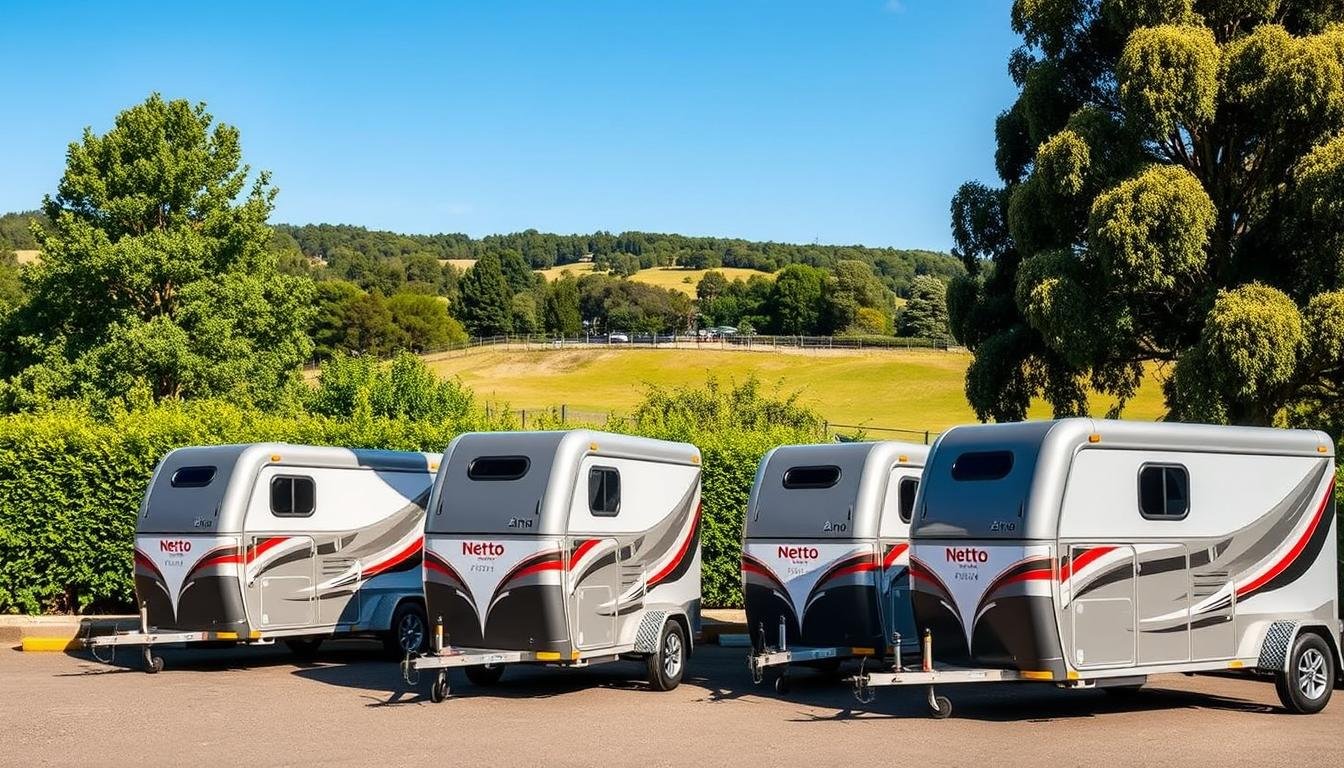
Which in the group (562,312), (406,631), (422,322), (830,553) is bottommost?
(406,631)

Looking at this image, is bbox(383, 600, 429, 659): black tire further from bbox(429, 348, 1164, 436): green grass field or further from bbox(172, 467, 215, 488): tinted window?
bbox(429, 348, 1164, 436): green grass field

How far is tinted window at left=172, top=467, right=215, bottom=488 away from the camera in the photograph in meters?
17.7

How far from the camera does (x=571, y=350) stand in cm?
11750

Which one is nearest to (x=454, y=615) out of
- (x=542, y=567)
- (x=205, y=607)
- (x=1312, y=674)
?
(x=542, y=567)

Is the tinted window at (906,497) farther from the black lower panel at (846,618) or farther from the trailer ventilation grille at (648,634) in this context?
the trailer ventilation grille at (648,634)

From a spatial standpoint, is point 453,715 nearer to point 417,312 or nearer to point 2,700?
point 2,700

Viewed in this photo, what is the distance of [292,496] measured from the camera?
18.0 m

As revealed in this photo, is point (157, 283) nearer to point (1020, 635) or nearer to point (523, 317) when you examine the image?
point (1020, 635)

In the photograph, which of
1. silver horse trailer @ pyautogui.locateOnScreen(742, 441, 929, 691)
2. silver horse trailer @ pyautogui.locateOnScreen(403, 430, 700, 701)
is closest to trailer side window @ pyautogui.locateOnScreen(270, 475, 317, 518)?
silver horse trailer @ pyautogui.locateOnScreen(403, 430, 700, 701)

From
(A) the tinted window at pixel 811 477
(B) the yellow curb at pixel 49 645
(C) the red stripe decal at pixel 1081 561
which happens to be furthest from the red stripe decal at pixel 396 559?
(C) the red stripe decal at pixel 1081 561

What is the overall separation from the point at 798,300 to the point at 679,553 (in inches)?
5581

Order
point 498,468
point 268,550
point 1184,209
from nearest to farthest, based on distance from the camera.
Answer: point 498,468 → point 268,550 → point 1184,209

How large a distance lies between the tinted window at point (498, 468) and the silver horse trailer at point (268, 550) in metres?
3.41

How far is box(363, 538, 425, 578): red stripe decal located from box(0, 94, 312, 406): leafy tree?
23.4m
